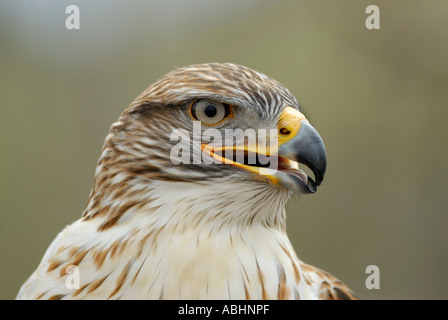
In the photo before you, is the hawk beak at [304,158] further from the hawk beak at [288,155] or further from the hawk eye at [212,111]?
the hawk eye at [212,111]

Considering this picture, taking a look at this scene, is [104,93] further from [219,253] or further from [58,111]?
[219,253]

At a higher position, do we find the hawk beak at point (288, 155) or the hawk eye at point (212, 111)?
the hawk eye at point (212, 111)

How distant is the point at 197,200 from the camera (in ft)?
2.99

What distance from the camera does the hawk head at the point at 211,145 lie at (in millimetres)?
878

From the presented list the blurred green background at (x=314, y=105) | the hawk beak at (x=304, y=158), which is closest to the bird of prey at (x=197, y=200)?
the hawk beak at (x=304, y=158)

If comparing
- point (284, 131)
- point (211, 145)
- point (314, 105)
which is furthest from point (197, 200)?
point (314, 105)

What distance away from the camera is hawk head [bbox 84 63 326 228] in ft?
2.88

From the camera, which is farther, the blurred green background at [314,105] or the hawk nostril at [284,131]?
the blurred green background at [314,105]

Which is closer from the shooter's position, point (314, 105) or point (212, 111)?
point (212, 111)

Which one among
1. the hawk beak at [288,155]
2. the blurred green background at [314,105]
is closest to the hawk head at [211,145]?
the hawk beak at [288,155]

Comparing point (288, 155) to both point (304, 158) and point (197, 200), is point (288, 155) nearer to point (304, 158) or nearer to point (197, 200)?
point (304, 158)

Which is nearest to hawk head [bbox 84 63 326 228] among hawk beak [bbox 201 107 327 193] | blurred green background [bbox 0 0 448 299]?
hawk beak [bbox 201 107 327 193]

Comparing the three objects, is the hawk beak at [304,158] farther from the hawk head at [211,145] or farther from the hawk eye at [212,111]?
the hawk eye at [212,111]

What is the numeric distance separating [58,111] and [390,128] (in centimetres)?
184
